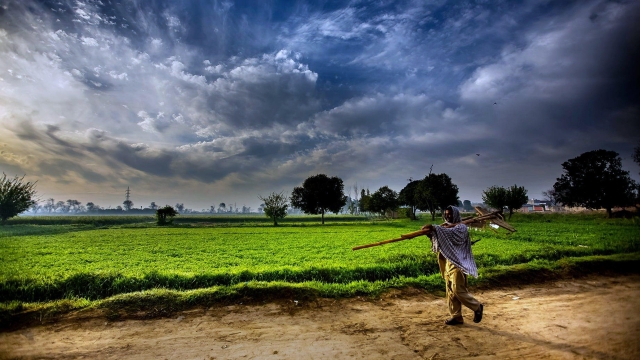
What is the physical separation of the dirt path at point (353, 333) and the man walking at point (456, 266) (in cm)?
38

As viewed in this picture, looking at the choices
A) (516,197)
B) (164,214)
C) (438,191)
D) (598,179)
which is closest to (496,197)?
(516,197)

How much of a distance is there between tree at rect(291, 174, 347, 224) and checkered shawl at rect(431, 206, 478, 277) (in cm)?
5230

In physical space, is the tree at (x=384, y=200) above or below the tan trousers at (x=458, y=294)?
above

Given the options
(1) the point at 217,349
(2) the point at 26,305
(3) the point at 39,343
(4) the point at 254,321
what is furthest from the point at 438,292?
(2) the point at 26,305

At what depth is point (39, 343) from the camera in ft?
16.4

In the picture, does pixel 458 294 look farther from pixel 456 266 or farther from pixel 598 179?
pixel 598 179

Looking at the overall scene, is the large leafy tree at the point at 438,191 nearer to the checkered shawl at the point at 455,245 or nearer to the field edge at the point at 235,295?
the field edge at the point at 235,295

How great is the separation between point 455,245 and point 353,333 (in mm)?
2820

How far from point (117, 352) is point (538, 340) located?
746cm

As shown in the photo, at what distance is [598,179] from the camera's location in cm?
2130

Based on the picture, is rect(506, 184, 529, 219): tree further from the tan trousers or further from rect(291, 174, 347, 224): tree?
the tan trousers

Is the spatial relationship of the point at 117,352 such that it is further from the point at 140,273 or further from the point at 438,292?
the point at 438,292

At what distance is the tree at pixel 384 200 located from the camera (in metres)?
72.7

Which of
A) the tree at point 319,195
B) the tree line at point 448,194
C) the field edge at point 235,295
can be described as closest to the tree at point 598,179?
the tree line at point 448,194
